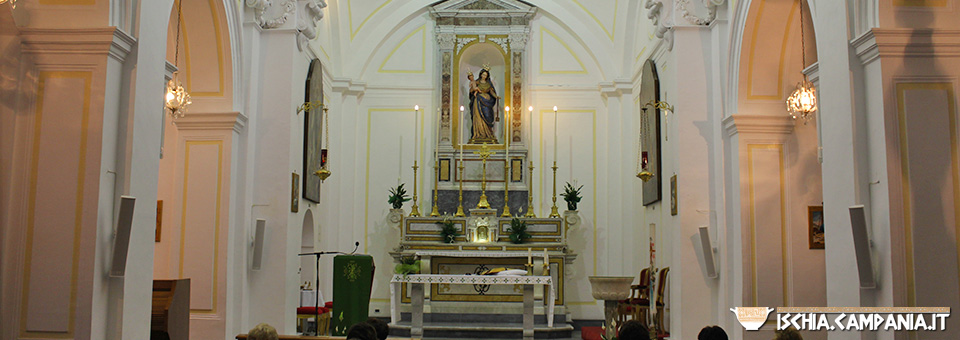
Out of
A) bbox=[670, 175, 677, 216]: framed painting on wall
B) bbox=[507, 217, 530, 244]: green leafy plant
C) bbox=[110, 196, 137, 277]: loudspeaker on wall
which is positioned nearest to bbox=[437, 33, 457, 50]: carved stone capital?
→ bbox=[507, 217, 530, 244]: green leafy plant

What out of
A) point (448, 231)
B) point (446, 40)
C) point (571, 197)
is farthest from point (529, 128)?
point (448, 231)

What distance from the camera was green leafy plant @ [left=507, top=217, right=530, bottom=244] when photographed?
1311 cm

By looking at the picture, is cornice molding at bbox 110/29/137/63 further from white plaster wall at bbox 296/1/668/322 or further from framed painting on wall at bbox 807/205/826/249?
white plaster wall at bbox 296/1/668/322

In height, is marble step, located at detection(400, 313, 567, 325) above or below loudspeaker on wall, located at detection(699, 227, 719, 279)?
below

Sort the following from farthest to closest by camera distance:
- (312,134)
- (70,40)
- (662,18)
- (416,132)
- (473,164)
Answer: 1. (416,132)
2. (473,164)
3. (312,134)
4. (662,18)
5. (70,40)

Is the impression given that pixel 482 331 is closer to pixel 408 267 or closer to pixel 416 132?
pixel 408 267

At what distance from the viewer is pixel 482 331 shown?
1141cm

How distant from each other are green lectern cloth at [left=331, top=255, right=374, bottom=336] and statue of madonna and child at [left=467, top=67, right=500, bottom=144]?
18.0ft

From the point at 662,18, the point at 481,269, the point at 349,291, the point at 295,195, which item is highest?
the point at 662,18

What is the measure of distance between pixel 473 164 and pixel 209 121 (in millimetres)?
6265

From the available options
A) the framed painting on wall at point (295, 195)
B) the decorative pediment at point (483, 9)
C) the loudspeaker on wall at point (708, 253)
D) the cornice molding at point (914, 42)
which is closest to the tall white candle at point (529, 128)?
the decorative pediment at point (483, 9)

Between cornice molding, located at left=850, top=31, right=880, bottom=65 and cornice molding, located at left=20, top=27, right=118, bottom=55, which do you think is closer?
cornice molding, located at left=850, top=31, right=880, bottom=65

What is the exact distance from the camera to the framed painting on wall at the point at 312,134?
10906 mm

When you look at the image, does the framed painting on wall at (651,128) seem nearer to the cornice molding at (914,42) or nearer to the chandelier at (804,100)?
the chandelier at (804,100)
